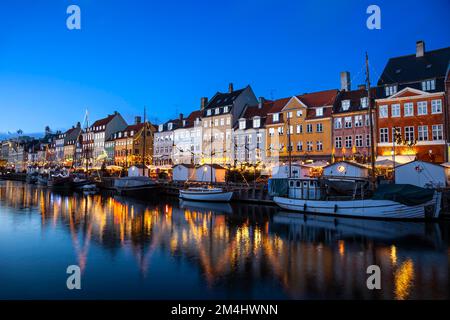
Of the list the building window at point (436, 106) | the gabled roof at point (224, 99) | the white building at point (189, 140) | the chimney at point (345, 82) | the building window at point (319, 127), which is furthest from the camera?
the white building at point (189, 140)

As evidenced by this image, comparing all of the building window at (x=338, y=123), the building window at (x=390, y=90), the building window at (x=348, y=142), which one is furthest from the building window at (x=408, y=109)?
the building window at (x=338, y=123)

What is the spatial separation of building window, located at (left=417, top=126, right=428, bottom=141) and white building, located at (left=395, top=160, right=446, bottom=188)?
887 cm

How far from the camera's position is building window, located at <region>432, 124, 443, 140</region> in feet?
130

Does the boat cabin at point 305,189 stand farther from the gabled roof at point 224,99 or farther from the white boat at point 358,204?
the gabled roof at point 224,99

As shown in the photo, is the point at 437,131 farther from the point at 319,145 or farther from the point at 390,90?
the point at 319,145

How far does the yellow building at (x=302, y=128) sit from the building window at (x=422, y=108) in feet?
37.7

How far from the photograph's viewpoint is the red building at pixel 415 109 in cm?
3975

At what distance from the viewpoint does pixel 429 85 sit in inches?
1597

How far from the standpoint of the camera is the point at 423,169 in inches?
1309

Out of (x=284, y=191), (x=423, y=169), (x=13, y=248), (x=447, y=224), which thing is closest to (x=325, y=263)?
(x=447, y=224)

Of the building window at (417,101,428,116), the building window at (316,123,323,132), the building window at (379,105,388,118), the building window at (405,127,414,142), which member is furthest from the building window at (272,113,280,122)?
the building window at (417,101,428,116)

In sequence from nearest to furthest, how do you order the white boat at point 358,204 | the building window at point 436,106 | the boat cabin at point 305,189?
the white boat at point 358,204
the boat cabin at point 305,189
the building window at point 436,106

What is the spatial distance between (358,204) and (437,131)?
18.8m

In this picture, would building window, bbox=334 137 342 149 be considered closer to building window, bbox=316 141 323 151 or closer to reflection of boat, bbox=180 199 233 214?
building window, bbox=316 141 323 151
